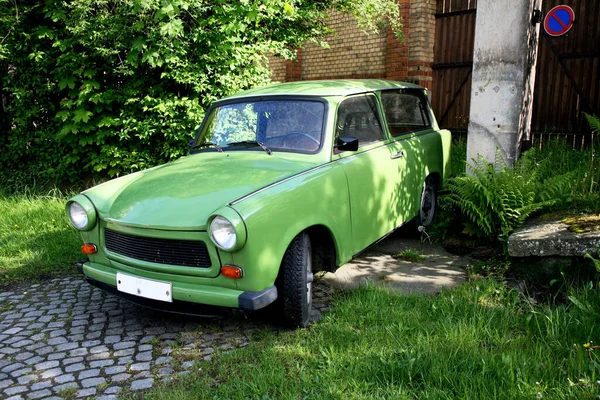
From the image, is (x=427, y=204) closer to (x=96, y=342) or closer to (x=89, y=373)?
(x=96, y=342)

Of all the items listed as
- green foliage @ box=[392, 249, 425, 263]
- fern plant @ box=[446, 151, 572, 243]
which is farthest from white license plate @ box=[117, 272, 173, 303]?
fern plant @ box=[446, 151, 572, 243]

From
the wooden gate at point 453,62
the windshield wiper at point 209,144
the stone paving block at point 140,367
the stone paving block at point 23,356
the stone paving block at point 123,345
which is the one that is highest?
the wooden gate at point 453,62

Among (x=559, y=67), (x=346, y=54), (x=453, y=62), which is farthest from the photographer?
(x=346, y=54)

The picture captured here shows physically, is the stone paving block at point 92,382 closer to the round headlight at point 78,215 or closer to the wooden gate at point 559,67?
the round headlight at point 78,215

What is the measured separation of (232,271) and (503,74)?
3664mm

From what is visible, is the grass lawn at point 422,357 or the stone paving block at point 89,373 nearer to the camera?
the grass lawn at point 422,357

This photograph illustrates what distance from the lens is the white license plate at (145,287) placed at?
127 inches

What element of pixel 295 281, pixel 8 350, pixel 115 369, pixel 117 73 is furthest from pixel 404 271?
pixel 117 73

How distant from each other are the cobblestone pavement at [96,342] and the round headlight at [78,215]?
2.52 feet

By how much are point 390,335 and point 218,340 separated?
1.17 m

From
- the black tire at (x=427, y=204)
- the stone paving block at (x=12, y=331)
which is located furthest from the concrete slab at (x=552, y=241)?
the stone paving block at (x=12, y=331)

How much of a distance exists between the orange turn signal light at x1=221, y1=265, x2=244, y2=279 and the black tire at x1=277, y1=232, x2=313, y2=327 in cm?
38

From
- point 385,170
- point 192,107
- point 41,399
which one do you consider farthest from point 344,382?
point 192,107

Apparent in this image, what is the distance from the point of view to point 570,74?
854 centimetres
